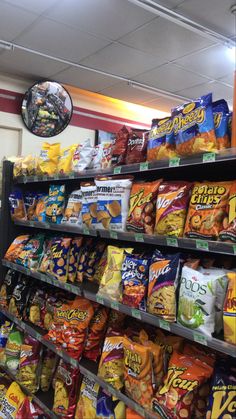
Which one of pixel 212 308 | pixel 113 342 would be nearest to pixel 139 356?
pixel 113 342

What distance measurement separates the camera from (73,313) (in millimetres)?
2469

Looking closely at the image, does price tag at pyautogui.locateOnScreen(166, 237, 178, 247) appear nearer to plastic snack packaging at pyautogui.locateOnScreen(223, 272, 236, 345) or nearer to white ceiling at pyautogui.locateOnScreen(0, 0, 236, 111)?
plastic snack packaging at pyautogui.locateOnScreen(223, 272, 236, 345)

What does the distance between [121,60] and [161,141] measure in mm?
2643

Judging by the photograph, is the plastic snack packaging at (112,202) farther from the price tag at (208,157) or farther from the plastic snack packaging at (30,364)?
the plastic snack packaging at (30,364)

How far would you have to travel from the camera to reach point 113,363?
2.08m

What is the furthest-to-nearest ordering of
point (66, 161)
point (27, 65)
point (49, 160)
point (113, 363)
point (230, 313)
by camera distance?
point (27, 65) < point (49, 160) < point (66, 161) < point (113, 363) < point (230, 313)

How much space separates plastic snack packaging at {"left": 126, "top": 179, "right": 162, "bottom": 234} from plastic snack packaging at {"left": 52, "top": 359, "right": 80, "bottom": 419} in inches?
43.2

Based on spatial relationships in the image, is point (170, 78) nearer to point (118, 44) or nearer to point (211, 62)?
point (211, 62)

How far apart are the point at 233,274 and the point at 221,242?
132 millimetres

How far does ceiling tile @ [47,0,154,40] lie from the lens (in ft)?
10.2

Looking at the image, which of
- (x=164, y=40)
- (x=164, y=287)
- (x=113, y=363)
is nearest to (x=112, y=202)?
(x=164, y=287)

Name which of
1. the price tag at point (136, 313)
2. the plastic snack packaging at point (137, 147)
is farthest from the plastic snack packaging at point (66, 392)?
the plastic snack packaging at point (137, 147)

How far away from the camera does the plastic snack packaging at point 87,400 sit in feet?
Result: 7.39

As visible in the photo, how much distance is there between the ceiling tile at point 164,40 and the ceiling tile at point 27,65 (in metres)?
1.04
